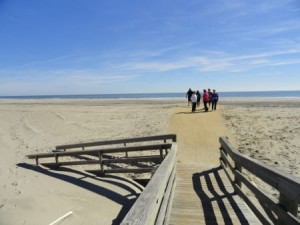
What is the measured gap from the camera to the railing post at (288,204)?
3289 mm

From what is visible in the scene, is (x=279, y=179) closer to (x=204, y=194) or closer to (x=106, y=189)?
(x=204, y=194)

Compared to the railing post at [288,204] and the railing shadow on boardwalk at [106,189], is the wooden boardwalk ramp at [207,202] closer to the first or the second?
the railing shadow on boardwalk at [106,189]

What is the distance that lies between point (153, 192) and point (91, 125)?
20269mm

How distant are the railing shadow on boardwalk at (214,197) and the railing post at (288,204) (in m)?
1.53

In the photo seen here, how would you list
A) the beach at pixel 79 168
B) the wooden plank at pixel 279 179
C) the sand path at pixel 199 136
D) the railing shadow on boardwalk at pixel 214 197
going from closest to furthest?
the wooden plank at pixel 279 179 < the railing shadow on boardwalk at pixel 214 197 < the beach at pixel 79 168 < the sand path at pixel 199 136

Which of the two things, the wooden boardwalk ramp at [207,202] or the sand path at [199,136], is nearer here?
the wooden boardwalk ramp at [207,202]

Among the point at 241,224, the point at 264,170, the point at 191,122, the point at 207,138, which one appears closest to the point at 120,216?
the point at 241,224

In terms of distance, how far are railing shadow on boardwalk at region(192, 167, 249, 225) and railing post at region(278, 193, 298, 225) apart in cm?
153

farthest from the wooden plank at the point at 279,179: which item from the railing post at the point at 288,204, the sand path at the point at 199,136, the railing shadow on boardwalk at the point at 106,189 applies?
the sand path at the point at 199,136

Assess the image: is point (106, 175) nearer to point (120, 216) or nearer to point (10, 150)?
point (120, 216)

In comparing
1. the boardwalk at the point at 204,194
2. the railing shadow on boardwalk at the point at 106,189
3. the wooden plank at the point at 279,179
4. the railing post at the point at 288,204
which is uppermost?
the wooden plank at the point at 279,179

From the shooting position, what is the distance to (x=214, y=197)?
633cm

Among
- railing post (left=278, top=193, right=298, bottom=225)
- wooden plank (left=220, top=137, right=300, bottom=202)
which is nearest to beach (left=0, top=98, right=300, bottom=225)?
wooden plank (left=220, top=137, right=300, bottom=202)

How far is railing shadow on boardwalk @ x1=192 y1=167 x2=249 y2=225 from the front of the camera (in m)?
5.16
